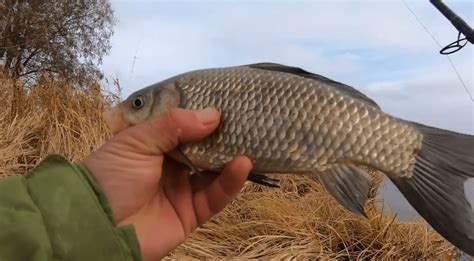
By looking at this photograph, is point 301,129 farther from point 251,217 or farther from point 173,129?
point 251,217

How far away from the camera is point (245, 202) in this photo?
5.21m

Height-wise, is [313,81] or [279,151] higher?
[313,81]

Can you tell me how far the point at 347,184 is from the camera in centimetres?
167

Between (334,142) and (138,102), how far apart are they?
59 centimetres

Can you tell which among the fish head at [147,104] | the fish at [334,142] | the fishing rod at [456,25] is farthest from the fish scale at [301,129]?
the fishing rod at [456,25]

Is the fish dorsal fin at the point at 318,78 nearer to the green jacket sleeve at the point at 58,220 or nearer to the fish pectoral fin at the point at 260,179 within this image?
the fish pectoral fin at the point at 260,179

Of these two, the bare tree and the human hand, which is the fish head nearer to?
the human hand

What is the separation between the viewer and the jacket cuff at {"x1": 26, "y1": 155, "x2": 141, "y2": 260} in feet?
4.85

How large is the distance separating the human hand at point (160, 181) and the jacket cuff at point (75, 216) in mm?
159

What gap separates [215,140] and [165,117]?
0.15 meters

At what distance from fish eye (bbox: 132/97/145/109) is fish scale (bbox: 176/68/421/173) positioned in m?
0.23

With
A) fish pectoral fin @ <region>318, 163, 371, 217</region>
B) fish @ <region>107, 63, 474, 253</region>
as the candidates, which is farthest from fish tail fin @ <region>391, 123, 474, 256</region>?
fish pectoral fin @ <region>318, 163, 371, 217</region>

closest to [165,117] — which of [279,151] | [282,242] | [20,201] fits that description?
[279,151]

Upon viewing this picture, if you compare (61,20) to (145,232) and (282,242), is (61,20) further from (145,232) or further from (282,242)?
(145,232)
